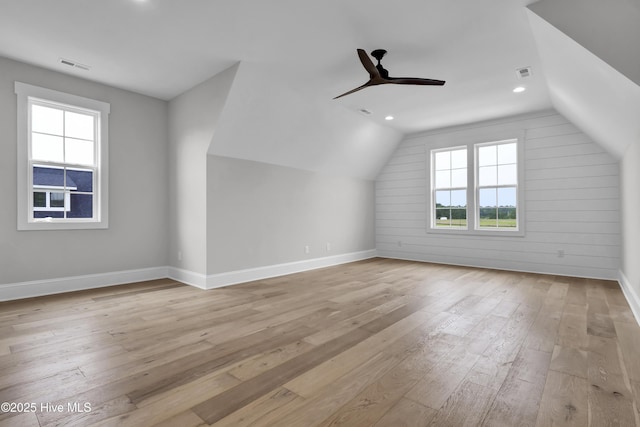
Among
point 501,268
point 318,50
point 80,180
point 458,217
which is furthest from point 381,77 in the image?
point 501,268

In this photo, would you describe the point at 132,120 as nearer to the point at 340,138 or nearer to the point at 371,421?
the point at 340,138

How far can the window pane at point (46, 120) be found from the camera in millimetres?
3932

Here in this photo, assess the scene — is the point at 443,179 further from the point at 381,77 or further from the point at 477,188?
the point at 381,77

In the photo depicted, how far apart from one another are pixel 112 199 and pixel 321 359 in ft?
13.1

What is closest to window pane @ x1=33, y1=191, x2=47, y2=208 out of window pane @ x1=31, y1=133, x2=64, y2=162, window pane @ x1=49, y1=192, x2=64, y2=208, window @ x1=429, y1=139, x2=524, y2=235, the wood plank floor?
window pane @ x1=49, y1=192, x2=64, y2=208

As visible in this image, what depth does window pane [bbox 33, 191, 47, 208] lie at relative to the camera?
12.9 feet

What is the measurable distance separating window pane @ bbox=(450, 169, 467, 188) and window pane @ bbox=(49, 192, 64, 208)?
660 centimetres

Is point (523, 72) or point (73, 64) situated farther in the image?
point (523, 72)

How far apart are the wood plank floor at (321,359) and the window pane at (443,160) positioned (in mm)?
3330

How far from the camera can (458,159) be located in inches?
254

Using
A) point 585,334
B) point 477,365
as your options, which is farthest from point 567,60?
point 477,365

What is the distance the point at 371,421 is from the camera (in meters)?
1.52

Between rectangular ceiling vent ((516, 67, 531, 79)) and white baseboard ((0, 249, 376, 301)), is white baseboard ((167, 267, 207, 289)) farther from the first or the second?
rectangular ceiling vent ((516, 67, 531, 79))

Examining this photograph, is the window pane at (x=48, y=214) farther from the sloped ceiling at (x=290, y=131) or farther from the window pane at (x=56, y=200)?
the sloped ceiling at (x=290, y=131)
